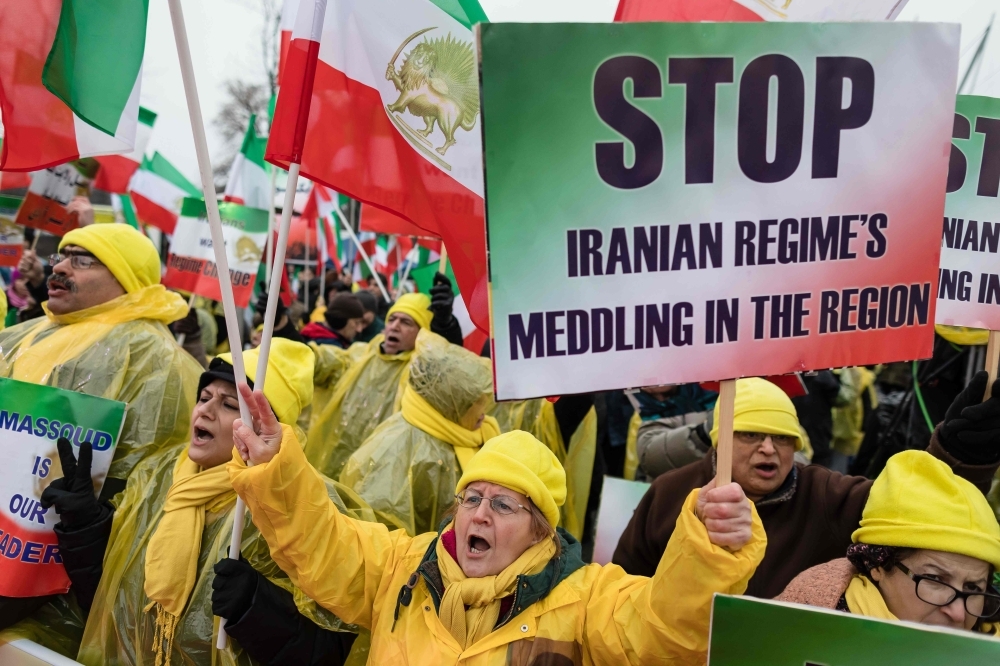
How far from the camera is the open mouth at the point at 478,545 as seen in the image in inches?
84.5

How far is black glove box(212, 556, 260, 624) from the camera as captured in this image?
2242 mm

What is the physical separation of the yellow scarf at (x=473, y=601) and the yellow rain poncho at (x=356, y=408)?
3138 millimetres

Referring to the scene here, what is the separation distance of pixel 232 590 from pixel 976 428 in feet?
7.28

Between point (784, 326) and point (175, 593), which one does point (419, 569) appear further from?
point (784, 326)

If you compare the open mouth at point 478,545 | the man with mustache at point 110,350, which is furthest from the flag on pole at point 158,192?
A: the open mouth at point 478,545

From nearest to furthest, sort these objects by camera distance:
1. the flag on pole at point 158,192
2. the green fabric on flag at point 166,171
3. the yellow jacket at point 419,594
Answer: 1. the yellow jacket at point 419,594
2. the flag on pole at point 158,192
3. the green fabric on flag at point 166,171

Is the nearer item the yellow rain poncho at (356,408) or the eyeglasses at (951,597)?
the eyeglasses at (951,597)

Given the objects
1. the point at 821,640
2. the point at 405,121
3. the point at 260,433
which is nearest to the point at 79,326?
the point at 405,121

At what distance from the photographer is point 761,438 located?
2984mm

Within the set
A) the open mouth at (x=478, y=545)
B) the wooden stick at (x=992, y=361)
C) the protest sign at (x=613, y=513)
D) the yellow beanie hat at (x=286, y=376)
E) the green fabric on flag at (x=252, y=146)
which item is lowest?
the protest sign at (x=613, y=513)

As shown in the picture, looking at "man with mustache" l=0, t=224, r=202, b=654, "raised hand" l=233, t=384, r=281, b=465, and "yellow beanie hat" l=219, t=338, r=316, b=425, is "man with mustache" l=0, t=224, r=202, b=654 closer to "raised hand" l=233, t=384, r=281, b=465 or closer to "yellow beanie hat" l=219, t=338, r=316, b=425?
"yellow beanie hat" l=219, t=338, r=316, b=425

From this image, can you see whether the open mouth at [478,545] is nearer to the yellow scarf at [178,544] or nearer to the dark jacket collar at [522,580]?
the dark jacket collar at [522,580]

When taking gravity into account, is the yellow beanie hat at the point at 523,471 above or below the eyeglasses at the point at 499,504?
above

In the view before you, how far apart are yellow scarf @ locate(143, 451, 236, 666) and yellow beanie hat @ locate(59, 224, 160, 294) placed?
151cm
